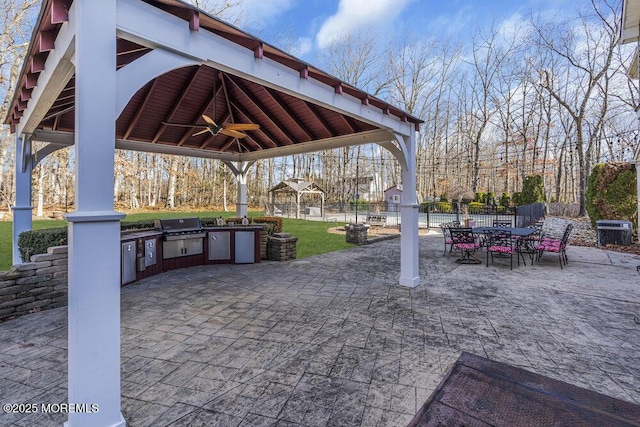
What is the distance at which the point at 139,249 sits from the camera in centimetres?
568

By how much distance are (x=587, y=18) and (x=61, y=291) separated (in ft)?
82.8

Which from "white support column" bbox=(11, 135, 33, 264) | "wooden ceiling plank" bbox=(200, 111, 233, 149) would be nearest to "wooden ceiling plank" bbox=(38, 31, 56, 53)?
"wooden ceiling plank" bbox=(200, 111, 233, 149)

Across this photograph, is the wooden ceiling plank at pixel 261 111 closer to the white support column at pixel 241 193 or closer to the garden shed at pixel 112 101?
the garden shed at pixel 112 101

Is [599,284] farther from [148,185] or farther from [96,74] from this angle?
[148,185]

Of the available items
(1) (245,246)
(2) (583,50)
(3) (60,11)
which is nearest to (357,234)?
(1) (245,246)

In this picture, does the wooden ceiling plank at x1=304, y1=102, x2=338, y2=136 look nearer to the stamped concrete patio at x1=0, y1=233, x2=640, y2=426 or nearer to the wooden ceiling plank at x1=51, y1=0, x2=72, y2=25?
the stamped concrete patio at x1=0, y1=233, x2=640, y2=426

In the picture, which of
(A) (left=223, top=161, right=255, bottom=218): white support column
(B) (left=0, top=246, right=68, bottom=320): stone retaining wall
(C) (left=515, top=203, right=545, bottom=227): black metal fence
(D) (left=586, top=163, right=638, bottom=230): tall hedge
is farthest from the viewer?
(C) (left=515, top=203, right=545, bottom=227): black metal fence

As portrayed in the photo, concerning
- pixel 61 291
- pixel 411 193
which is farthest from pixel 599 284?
pixel 61 291

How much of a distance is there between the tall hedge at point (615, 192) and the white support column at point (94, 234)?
46.3 feet

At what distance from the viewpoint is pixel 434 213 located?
23969 millimetres

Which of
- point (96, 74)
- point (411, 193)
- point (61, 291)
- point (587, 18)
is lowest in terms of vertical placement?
point (61, 291)

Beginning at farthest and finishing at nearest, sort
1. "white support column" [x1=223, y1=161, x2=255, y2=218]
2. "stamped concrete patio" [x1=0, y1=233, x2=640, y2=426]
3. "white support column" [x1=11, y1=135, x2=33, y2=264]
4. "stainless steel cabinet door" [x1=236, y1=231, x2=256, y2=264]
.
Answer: "white support column" [x1=223, y1=161, x2=255, y2=218] → "stainless steel cabinet door" [x1=236, y1=231, x2=256, y2=264] → "white support column" [x1=11, y1=135, x2=33, y2=264] → "stamped concrete patio" [x1=0, y1=233, x2=640, y2=426]

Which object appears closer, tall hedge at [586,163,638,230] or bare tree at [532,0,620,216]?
tall hedge at [586,163,638,230]

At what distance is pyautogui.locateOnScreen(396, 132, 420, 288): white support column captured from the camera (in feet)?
18.1
